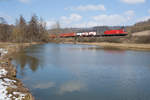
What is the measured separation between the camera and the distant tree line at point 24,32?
6369 cm

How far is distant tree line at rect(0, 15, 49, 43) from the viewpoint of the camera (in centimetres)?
6369

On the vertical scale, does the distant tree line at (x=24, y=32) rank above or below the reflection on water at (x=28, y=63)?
above

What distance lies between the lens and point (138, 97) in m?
8.70

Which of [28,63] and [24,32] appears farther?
[24,32]

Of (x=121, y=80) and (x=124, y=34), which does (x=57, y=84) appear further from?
(x=124, y=34)

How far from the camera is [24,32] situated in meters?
67.9

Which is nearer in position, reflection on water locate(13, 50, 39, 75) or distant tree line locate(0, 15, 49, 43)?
reflection on water locate(13, 50, 39, 75)

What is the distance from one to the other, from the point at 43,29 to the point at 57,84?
73480 mm

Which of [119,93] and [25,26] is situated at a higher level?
[25,26]

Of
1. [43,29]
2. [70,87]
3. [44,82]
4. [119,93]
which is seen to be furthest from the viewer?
[43,29]

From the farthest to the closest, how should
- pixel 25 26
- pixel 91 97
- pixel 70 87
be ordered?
pixel 25 26
pixel 70 87
pixel 91 97

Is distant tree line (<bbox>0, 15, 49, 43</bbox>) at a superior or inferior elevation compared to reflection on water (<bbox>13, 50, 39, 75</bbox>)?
superior

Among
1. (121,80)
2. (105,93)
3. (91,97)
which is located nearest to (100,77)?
(121,80)

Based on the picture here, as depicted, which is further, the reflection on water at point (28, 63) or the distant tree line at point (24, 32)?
the distant tree line at point (24, 32)
